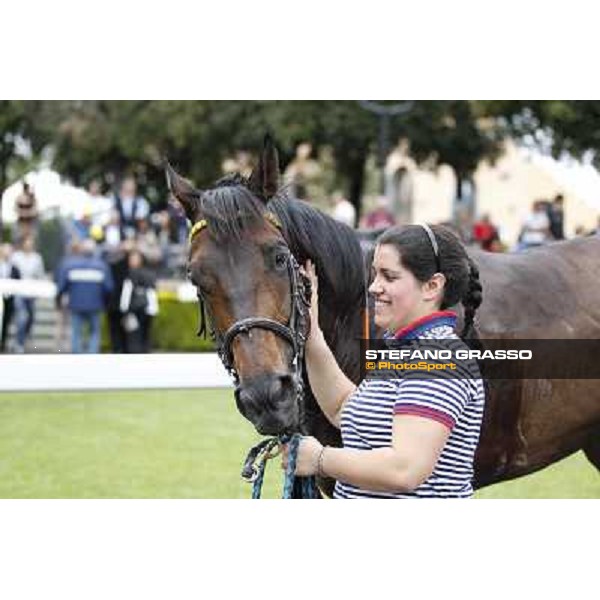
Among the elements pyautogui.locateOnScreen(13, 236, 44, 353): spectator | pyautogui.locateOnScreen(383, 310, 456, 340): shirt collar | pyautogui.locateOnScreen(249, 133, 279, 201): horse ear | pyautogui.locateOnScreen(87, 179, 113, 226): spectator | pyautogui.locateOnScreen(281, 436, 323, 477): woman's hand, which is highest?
pyautogui.locateOnScreen(249, 133, 279, 201): horse ear

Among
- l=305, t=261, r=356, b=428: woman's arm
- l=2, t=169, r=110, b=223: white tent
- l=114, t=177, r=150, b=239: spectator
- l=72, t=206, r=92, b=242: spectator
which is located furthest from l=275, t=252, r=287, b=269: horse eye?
l=2, t=169, r=110, b=223: white tent

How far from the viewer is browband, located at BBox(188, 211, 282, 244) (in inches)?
149

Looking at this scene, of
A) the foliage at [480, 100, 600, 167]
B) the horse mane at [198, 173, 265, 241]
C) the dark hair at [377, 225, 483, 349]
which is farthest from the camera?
the foliage at [480, 100, 600, 167]

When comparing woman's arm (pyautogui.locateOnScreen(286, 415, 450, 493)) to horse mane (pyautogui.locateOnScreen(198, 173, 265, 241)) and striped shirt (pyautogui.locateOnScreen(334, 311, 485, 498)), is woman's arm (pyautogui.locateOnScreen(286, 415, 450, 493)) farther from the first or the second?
horse mane (pyautogui.locateOnScreen(198, 173, 265, 241))

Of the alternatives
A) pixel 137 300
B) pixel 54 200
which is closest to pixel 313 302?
pixel 137 300

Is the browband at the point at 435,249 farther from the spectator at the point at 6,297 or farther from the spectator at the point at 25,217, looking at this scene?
the spectator at the point at 25,217

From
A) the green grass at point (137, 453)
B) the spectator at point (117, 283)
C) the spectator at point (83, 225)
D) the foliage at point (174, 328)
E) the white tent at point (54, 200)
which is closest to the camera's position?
the green grass at point (137, 453)

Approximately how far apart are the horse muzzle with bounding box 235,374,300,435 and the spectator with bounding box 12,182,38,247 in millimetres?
12427

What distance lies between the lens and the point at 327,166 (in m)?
37.5

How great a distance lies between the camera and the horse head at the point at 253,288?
134 inches

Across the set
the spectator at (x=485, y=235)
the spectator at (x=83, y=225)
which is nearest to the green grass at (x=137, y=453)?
the spectator at (x=83, y=225)

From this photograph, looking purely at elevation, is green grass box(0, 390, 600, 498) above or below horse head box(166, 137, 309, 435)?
below

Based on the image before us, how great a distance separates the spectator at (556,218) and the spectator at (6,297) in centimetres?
705
